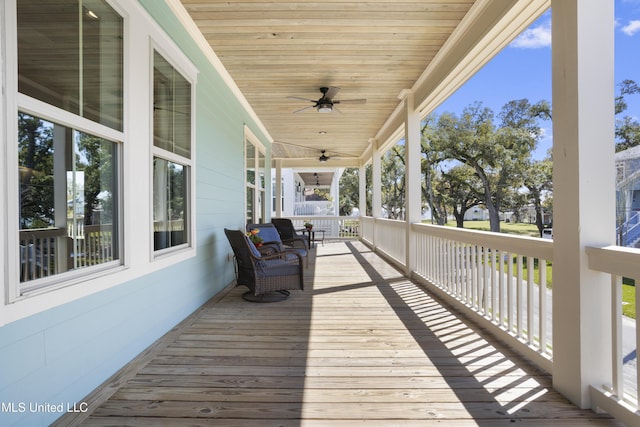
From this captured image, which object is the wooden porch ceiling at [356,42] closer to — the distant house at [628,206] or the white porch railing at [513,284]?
the distant house at [628,206]

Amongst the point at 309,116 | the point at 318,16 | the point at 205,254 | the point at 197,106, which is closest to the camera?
the point at 318,16

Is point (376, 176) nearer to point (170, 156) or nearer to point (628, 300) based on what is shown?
point (628, 300)

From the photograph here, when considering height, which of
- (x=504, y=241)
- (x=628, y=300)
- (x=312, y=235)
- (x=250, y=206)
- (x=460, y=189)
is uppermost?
(x=460, y=189)

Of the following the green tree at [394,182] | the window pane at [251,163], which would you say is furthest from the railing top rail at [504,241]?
the green tree at [394,182]

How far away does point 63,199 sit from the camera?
1.93m

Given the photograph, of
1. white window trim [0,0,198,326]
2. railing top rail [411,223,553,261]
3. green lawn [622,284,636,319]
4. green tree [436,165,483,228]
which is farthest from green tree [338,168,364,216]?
white window trim [0,0,198,326]

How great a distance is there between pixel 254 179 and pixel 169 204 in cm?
373

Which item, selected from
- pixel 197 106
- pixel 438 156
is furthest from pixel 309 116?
pixel 438 156

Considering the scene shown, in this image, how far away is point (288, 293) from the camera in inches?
169

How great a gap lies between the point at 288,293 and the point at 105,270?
2506 millimetres

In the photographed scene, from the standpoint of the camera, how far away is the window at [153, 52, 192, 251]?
2.75 m

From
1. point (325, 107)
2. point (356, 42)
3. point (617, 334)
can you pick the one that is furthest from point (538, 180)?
point (617, 334)

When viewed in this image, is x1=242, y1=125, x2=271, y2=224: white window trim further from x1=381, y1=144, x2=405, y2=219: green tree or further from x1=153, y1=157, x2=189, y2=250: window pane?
x1=381, y1=144, x2=405, y2=219: green tree

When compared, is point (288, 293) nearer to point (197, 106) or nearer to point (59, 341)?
point (197, 106)
